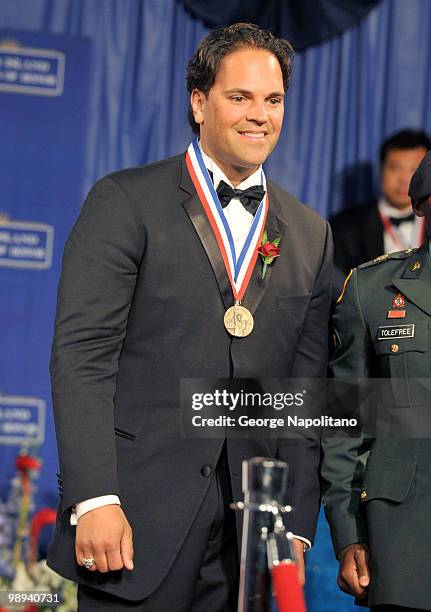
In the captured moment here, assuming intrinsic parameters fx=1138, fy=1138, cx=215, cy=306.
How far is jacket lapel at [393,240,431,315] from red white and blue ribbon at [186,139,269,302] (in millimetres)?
382

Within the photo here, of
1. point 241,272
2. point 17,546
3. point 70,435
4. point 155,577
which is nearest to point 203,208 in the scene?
point 241,272

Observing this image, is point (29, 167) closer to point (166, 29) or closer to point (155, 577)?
point (166, 29)

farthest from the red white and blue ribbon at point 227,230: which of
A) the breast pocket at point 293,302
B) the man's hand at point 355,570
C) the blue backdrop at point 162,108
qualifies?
the blue backdrop at point 162,108

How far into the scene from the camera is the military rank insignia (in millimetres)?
2855

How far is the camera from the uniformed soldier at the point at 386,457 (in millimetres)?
2668

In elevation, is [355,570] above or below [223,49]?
below

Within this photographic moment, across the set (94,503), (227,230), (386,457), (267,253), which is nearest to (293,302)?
(267,253)

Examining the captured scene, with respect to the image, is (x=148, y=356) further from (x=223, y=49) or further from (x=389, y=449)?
(x=223, y=49)

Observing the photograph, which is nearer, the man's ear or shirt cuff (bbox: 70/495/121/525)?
shirt cuff (bbox: 70/495/121/525)

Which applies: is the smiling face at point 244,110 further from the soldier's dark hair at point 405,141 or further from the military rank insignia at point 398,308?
the soldier's dark hair at point 405,141

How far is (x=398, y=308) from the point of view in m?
2.87

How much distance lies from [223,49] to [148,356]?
82cm

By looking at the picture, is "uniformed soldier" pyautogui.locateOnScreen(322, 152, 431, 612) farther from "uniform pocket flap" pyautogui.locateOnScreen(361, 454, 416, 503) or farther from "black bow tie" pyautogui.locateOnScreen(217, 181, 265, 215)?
"black bow tie" pyautogui.locateOnScreen(217, 181, 265, 215)

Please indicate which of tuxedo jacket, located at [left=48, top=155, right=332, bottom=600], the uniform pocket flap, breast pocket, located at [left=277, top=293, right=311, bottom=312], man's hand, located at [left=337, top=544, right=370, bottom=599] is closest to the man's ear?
tuxedo jacket, located at [left=48, top=155, right=332, bottom=600]
